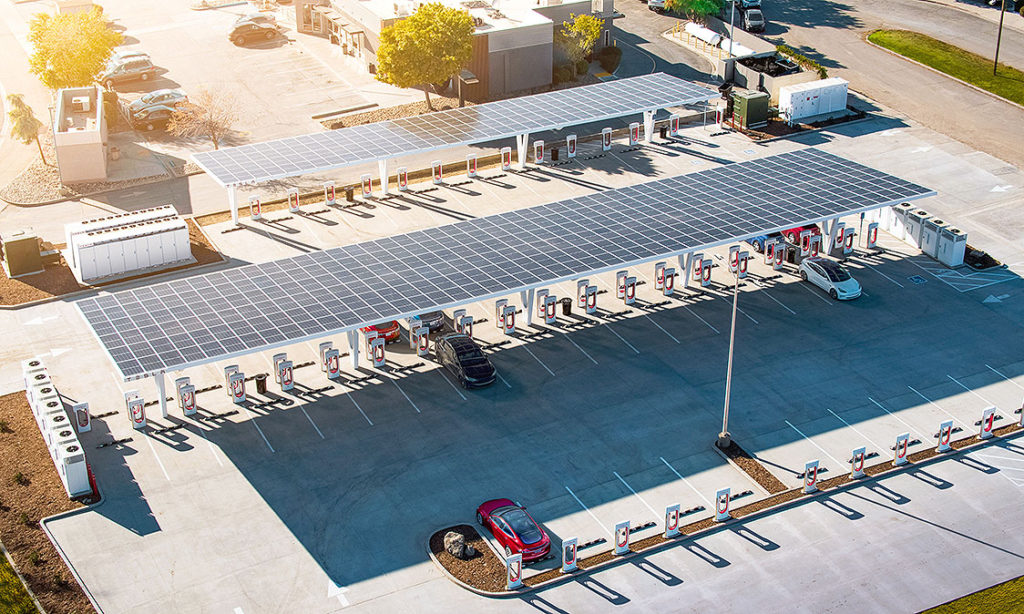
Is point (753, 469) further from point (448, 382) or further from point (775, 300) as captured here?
point (775, 300)

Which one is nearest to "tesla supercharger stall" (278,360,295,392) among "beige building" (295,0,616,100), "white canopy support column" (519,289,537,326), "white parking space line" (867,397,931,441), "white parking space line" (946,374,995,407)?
"white canopy support column" (519,289,537,326)

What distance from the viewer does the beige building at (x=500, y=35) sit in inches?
3410

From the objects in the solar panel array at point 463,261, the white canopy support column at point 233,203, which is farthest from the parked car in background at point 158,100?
the solar panel array at point 463,261

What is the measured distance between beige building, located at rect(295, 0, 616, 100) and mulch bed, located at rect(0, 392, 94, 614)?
43.7m

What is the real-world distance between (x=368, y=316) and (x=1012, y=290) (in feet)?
113

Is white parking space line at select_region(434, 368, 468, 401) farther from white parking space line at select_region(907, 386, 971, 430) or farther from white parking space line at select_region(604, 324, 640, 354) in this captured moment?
white parking space line at select_region(907, 386, 971, 430)

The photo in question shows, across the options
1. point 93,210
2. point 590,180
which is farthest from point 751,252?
point 93,210

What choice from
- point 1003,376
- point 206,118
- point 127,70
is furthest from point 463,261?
point 127,70

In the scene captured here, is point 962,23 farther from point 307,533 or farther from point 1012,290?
point 307,533

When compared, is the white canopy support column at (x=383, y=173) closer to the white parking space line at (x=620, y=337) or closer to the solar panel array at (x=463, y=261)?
the solar panel array at (x=463, y=261)

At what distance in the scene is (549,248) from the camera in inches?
2335

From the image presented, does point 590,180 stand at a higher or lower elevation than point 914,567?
higher

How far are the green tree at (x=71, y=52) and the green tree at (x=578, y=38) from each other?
33.6m

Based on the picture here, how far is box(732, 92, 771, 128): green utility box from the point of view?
8175cm
